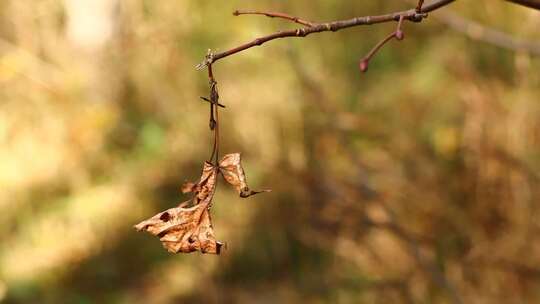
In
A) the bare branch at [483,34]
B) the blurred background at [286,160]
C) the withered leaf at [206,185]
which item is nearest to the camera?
the withered leaf at [206,185]

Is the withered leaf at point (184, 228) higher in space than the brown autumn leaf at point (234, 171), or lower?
lower

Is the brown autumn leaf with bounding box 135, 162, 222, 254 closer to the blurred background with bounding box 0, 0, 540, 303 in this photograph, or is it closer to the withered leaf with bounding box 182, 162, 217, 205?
the withered leaf with bounding box 182, 162, 217, 205

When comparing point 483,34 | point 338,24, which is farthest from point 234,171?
point 483,34

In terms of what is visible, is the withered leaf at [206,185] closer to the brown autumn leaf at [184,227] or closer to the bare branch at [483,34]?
the brown autumn leaf at [184,227]

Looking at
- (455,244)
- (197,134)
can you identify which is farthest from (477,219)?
(197,134)

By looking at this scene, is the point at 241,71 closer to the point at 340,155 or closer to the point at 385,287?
the point at 340,155

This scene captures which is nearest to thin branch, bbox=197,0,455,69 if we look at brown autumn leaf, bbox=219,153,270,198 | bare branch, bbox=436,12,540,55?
brown autumn leaf, bbox=219,153,270,198

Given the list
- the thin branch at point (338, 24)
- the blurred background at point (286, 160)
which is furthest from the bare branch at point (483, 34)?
the thin branch at point (338, 24)

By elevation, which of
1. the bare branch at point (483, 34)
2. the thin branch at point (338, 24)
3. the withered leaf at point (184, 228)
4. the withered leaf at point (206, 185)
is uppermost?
the bare branch at point (483, 34)
